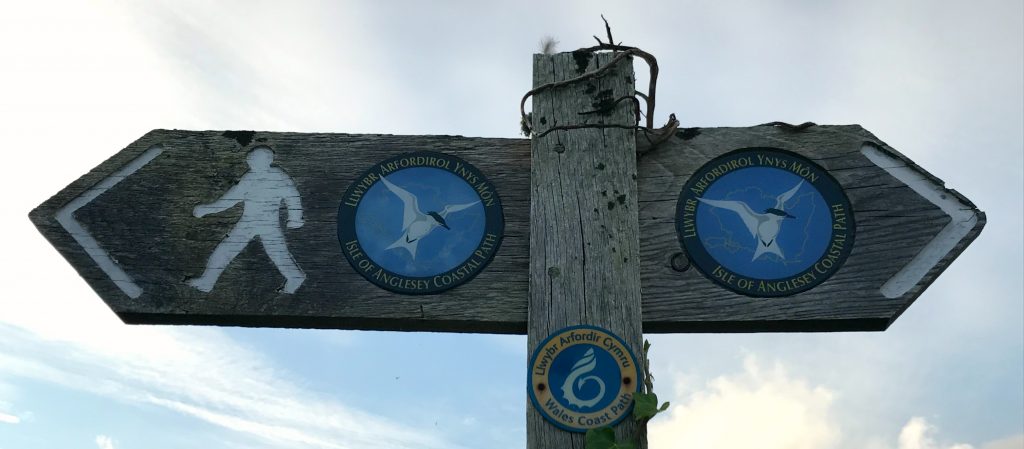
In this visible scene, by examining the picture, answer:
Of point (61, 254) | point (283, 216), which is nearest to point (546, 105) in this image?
point (283, 216)

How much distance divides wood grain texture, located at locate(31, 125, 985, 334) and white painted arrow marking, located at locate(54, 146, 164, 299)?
17mm

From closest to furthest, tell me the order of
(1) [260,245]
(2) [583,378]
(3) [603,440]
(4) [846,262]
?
(3) [603,440]
(2) [583,378]
(4) [846,262]
(1) [260,245]

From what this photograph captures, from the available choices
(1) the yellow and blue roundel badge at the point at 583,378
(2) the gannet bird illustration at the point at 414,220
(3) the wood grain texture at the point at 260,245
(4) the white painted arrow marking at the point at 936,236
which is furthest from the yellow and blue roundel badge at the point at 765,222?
(2) the gannet bird illustration at the point at 414,220

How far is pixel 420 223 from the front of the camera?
278 centimetres

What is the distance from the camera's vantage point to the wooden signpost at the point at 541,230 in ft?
8.52

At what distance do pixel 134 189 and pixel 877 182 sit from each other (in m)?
2.39

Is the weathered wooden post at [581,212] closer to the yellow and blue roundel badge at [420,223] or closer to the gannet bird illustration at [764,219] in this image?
the yellow and blue roundel badge at [420,223]

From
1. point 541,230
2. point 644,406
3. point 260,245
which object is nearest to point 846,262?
point 644,406

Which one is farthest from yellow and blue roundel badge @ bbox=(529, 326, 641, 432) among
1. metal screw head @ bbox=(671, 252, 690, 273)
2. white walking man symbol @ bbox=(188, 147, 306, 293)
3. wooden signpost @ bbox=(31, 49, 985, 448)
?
white walking man symbol @ bbox=(188, 147, 306, 293)

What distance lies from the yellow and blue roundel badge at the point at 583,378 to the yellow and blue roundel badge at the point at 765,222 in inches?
15.8

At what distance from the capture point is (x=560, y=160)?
2742 mm

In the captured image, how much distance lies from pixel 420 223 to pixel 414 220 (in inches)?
0.9

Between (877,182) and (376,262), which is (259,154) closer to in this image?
(376,262)

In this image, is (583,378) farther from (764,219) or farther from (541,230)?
(764,219)
